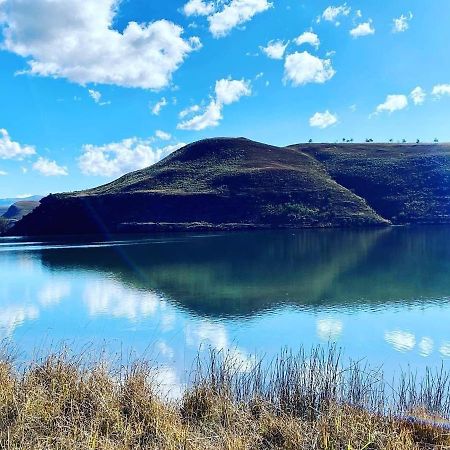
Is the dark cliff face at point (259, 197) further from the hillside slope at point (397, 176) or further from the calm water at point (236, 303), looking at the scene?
the calm water at point (236, 303)

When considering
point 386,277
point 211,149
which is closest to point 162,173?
point 211,149

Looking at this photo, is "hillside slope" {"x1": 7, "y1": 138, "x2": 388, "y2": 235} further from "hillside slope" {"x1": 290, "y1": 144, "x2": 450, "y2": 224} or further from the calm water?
the calm water

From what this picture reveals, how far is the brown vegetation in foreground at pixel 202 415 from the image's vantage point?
841 centimetres

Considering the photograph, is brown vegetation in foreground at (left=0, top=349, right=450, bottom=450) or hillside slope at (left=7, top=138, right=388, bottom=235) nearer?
brown vegetation in foreground at (left=0, top=349, right=450, bottom=450)

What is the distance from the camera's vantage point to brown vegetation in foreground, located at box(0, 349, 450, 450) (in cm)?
841

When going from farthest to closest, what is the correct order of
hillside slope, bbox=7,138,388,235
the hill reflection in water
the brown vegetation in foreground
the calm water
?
1. hillside slope, bbox=7,138,388,235
2. the hill reflection in water
3. the calm water
4. the brown vegetation in foreground

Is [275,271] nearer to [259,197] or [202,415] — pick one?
[202,415]

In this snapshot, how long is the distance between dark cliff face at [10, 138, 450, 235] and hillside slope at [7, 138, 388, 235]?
0.22 metres

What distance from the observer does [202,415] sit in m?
10.2

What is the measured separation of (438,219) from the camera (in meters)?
104

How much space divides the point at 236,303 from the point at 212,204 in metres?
82.9

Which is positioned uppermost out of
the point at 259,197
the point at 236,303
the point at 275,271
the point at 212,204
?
the point at 259,197

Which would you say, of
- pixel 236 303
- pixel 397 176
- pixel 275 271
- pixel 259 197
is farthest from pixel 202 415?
pixel 397 176

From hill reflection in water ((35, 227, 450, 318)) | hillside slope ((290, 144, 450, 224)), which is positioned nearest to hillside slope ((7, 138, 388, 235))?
hillside slope ((290, 144, 450, 224))
